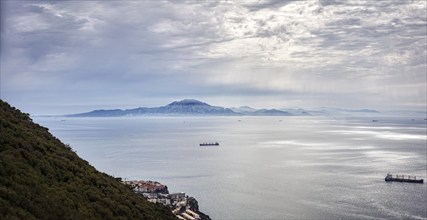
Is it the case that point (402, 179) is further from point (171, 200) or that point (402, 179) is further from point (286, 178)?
→ point (171, 200)

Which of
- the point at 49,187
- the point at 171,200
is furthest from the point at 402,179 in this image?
the point at 49,187

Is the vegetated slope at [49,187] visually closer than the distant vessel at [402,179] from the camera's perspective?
Yes

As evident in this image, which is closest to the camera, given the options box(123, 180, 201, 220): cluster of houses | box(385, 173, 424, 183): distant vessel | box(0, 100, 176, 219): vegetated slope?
box(0, 100, 176, 219): vegetated slope

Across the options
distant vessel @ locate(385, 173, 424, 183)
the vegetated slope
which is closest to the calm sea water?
distant vessel @ locate(385, 173, 424, 183)

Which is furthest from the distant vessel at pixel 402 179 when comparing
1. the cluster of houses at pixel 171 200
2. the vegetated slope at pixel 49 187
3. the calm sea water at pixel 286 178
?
the vegetated slope at pixel 49 187

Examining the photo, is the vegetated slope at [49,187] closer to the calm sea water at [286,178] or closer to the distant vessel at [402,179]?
the calm sea water at [286,178]

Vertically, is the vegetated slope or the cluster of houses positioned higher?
the vegetated slope

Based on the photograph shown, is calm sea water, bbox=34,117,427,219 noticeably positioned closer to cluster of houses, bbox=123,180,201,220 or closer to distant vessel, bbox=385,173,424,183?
distant vessel, bbox=385,173,424,183

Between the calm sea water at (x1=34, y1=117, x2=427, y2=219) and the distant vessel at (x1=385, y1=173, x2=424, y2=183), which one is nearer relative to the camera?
the calm sea water at (x1=34, y1=117, x2=427, y2=219)

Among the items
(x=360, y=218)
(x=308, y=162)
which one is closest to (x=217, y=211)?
(x=360, y=218)
